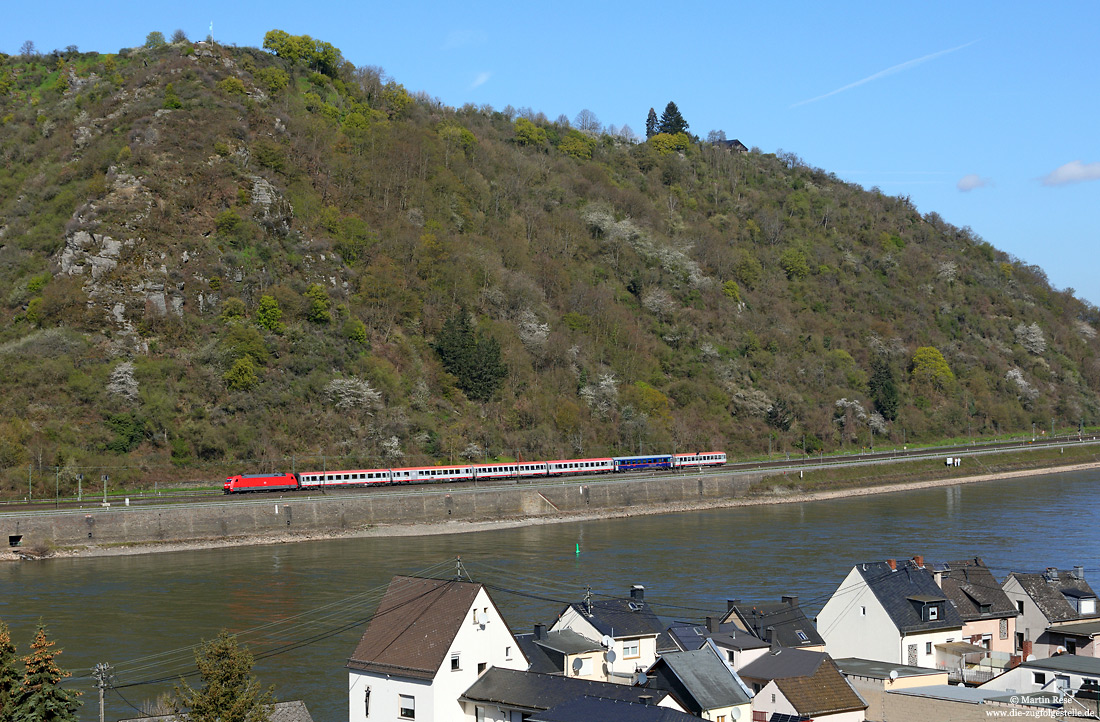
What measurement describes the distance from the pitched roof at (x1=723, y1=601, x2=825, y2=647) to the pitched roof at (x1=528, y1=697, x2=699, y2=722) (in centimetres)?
979

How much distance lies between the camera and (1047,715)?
20.8 m

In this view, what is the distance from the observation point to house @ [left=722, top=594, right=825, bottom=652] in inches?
1155

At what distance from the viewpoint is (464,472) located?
250 ft

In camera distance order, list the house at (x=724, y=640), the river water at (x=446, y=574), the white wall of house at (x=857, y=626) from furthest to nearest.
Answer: the river water at (x=446, y=574) < the white wall of house at (x=857, y=626) < the house at (x=724, y=640)

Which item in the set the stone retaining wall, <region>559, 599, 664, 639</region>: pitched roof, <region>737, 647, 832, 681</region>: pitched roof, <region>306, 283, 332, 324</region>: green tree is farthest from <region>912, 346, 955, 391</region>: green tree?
<region>737, 647, 832, 681</region>: pitched roof

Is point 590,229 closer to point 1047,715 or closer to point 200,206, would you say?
point 200,206

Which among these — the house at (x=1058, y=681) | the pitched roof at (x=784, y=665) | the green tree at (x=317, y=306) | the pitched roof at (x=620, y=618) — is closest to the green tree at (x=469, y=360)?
the green tree at (x=317, y=306)

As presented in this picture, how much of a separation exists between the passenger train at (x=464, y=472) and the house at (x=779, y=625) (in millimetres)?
43367

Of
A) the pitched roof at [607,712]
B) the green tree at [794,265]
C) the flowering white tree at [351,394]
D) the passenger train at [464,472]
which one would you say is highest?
the green tree at [794,265]

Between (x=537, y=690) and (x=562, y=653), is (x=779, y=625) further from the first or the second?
(x=537, y=690)

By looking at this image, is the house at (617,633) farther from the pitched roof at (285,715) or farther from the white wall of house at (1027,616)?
the white wall of house at (1027,616)

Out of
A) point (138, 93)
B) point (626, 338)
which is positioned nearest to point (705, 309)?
point (626, 338)

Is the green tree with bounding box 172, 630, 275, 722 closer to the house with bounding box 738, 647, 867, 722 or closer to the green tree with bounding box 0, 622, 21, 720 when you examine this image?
the green tree with bounding box 0, 622, 21, 720

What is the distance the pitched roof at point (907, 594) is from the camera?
99.5 feet
